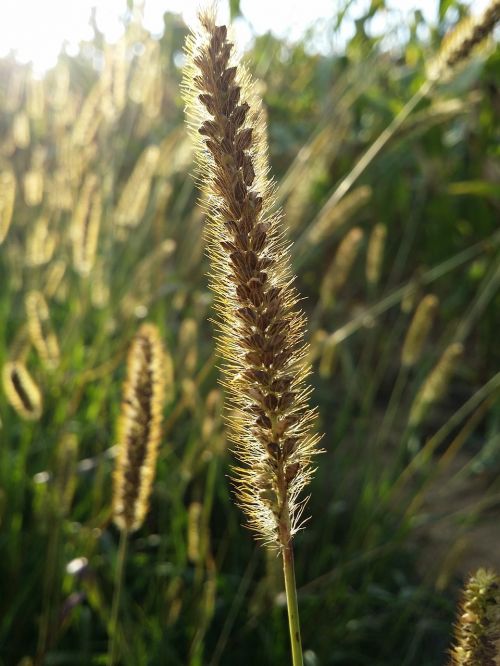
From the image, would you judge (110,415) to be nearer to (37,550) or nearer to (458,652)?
(37,550)

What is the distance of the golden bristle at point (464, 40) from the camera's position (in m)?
1.80

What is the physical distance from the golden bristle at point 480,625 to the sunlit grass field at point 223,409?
1.12m

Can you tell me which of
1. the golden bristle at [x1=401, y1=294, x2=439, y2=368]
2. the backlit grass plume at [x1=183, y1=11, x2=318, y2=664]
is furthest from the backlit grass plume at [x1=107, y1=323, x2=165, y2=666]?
the golden bristle at [x1=401, y1=294, x2=439, y2=368]

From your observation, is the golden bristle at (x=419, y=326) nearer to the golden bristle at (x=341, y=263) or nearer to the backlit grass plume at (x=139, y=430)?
the golden bristle at (x=341, y=263)

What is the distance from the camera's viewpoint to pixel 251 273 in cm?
86

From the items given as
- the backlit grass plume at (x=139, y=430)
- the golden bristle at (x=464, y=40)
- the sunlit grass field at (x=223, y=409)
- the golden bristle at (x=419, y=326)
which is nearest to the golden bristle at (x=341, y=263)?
the sunlit grass field at (x=223, y=409)

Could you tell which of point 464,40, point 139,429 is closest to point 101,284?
point 464,40

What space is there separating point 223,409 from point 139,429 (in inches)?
49.7

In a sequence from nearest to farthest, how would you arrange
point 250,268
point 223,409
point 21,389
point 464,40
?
point 250,268 < point 464,40 < point 21,389 < point 223,409

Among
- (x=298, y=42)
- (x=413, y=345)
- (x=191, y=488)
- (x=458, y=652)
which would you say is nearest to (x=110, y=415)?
(x=191, y=488)

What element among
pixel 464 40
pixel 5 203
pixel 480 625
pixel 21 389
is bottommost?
pixel 480 625

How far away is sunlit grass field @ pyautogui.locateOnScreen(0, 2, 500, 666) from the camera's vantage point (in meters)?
2.38

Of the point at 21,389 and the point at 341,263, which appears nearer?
the point at 21,389

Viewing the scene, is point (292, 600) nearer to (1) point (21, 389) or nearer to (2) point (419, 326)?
(1) point (21, 389)
